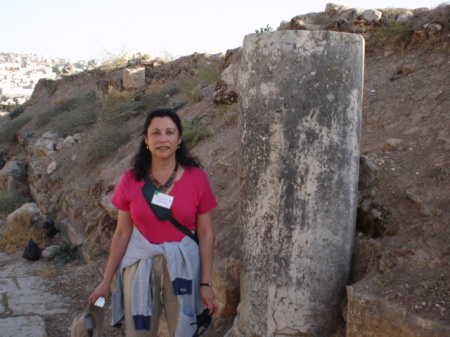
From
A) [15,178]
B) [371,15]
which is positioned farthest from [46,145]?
[371,15]

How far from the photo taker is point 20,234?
282 inches

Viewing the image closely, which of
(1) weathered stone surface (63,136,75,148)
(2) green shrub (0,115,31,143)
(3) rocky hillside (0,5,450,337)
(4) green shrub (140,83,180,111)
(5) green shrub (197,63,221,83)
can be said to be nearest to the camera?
(3) rocky hillside (0,5,450,337)

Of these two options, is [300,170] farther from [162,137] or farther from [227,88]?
[227,88]

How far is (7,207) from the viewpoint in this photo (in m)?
8.98

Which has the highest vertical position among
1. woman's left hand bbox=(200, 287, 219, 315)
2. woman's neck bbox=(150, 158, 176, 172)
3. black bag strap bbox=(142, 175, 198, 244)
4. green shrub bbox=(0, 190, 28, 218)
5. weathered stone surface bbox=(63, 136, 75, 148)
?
woman's neck bbox=(150, 158, 176, 172)

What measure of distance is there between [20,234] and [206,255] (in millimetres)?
5649

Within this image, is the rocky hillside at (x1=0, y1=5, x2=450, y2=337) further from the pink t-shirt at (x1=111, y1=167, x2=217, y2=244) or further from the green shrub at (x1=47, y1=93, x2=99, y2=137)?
the pink t-shirt at (x1=111, y1=167, x2=217, y2=244)

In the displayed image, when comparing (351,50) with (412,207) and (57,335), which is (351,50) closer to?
(412,207)

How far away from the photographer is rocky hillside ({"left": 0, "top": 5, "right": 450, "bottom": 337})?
2.35 meters

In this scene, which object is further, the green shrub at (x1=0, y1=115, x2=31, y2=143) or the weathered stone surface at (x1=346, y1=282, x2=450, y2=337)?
the green shrub at (x1=0, y1=115, x2=31, y2=143)

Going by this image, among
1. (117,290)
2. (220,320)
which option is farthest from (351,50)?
(220,320)

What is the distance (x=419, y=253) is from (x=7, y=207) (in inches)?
333

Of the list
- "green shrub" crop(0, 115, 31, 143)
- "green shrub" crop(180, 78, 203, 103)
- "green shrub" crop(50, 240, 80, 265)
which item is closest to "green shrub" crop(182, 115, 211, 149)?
"green shrub" crop(180, 78, 203, 103)

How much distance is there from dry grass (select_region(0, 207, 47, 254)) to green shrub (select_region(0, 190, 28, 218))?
1.34 meters
